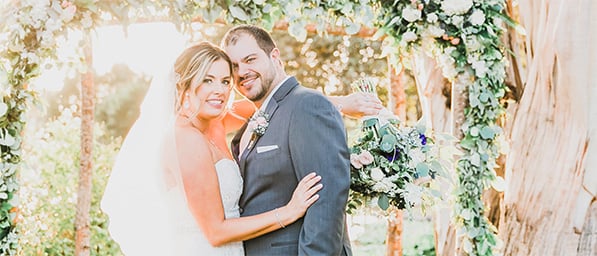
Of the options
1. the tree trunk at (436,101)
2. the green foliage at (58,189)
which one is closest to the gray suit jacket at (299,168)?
the tree trunk at (436,101)

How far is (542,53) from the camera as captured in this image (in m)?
4.92

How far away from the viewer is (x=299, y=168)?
9.94ft

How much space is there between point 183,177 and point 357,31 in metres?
1.53

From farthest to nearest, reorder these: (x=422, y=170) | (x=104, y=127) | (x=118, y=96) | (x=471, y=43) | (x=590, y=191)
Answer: (x=118, y=96)
(x=104, y=127)
(x=590, y=191)
(x=471, y=43)
(x=422, y=170)

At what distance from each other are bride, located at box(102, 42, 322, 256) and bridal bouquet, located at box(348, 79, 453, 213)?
0.52m

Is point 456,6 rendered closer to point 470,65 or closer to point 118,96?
point 470,65

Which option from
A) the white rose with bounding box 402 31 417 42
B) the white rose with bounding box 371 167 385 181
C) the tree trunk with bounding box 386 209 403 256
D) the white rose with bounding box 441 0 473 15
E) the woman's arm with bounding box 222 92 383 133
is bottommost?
the tree trunk with bounding box 386 209 403 256

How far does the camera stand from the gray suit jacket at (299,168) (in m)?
2.97

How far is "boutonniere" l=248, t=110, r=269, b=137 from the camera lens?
3.16 meters

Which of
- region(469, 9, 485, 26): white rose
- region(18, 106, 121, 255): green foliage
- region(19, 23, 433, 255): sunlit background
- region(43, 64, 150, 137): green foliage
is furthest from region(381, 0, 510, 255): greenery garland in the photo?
region(43, 64, 150, 137): green foliage

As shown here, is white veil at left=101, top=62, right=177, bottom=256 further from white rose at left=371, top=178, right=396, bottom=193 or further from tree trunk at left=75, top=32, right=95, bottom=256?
tree trunk at left=75, top=32, right=95, bottom=256

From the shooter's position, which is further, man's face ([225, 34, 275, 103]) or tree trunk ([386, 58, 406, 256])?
tree trunk ([386, 58, 406, 256])

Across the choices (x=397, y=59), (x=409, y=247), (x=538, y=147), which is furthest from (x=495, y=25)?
(x=409, y=247)

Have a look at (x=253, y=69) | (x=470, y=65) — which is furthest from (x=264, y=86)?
(x=470, y=65)
